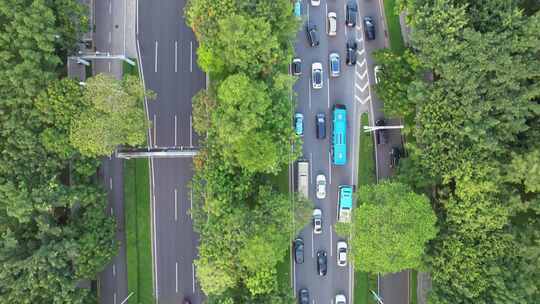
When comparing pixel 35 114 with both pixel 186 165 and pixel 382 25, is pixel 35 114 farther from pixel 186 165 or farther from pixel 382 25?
pixel 382 25

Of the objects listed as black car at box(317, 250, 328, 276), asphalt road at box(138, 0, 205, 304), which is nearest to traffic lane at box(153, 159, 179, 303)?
asphalt road at box(138, 0, 205, 304)

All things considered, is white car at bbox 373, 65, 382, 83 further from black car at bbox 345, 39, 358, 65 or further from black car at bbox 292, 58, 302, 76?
black car at bbox 292, 58, 302, 76

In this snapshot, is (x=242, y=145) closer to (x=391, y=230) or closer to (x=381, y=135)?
(x=391, y=230)

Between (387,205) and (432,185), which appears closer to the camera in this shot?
(387,205)

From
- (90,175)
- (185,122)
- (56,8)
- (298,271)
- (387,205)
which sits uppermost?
(56,8)

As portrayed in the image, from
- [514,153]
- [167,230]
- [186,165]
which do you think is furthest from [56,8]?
[514,153]
